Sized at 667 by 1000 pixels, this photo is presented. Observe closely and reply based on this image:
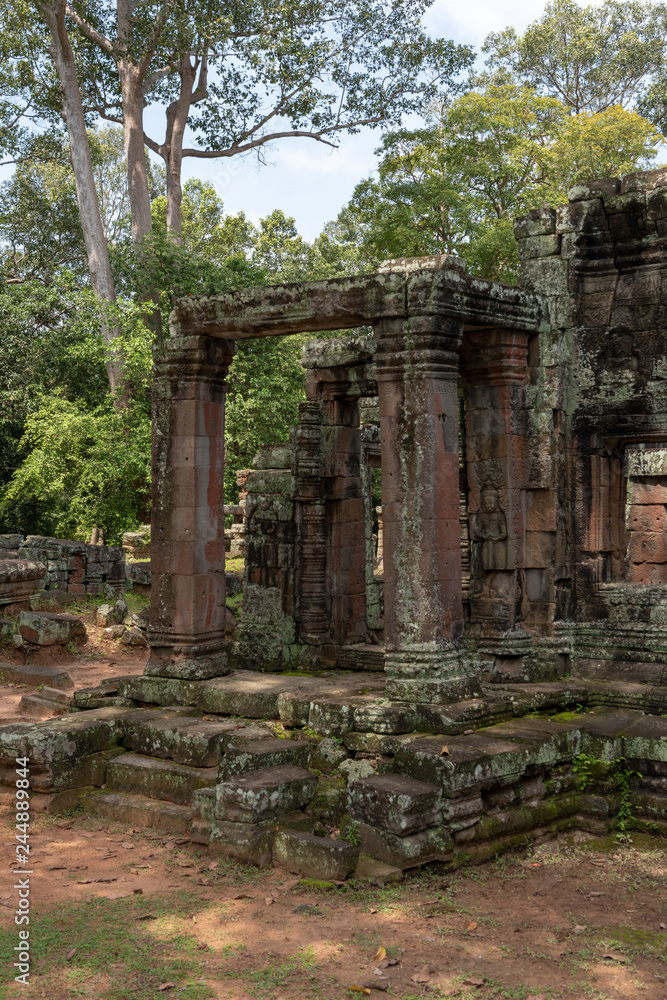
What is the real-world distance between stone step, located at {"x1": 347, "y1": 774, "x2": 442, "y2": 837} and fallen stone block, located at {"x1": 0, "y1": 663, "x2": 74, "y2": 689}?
18.9 ft

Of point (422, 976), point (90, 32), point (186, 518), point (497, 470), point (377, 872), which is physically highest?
point (90, 32)

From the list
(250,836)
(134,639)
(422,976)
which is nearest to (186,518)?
(250,836)

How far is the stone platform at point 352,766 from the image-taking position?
5746 mm

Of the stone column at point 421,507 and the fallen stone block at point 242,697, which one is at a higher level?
the stone column at point 421,507

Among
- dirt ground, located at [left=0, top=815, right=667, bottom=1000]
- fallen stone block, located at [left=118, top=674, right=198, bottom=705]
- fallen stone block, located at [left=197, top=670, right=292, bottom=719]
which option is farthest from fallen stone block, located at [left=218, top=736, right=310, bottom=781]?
fallen stone block, located at [left=118, top=674, right=198, bottom=705]

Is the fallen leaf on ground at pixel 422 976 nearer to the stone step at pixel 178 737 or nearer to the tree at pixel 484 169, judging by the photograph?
the stone step at pixel 178 737

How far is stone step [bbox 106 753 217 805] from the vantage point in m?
6.63

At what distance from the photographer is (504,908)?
17.4 ft

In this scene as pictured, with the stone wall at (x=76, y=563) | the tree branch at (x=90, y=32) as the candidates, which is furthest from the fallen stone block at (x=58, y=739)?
the tree branch at (x=90, y=32)

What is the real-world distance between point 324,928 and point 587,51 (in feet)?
100

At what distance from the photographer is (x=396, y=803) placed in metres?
5.55

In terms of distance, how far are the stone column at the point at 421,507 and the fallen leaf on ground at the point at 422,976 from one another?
2.51 m

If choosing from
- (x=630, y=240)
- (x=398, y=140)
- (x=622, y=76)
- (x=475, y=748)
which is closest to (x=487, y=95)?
(x=398, y=140)

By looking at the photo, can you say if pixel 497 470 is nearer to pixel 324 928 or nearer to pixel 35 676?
pixel 324 928
